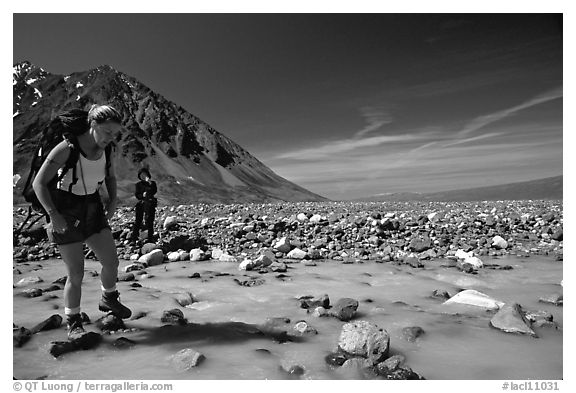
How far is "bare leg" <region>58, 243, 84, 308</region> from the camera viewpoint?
10.7ft

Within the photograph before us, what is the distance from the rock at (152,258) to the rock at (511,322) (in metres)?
5.77

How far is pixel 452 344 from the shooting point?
322 cm

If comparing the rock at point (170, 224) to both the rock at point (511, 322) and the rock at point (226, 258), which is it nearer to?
the rock at point (226, 258)

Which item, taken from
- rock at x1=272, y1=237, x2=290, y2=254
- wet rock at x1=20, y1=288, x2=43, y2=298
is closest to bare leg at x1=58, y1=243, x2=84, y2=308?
wet rock at x1=20, y1=288, x2=43, y2=298

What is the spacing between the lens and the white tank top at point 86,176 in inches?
124

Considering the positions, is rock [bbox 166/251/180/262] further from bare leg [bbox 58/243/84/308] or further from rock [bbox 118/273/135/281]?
bare leg [bbox 58/243/84/308]

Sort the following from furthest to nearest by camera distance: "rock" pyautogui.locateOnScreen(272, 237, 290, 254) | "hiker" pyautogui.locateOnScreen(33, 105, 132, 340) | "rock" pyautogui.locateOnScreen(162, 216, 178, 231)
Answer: "rock" pyautogui.locateOnScreen(162, 216, 178, 231) < "rock" pyautogui.locateOnScreen(272, 237, 290, 254) < "hiker" pyautogui.locateOnScreen(33, 105, 132, 340)

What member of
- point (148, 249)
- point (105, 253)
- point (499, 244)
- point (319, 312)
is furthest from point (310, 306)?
point (499, 244)

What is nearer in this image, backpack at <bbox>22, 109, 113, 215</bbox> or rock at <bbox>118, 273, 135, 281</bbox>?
backpack at <bbox>22, 109, 113, 215</bbox>

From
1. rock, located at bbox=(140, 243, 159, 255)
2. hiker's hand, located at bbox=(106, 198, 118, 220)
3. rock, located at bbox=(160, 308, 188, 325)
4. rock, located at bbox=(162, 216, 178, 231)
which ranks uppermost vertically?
hiker's hand, located at bbox=(106, 198, 118, 220)

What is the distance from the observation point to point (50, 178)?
119 inches

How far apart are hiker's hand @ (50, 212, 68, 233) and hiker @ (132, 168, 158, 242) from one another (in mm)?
6283

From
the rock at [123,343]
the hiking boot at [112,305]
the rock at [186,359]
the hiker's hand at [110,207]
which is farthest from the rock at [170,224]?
the rock at [186,359]
